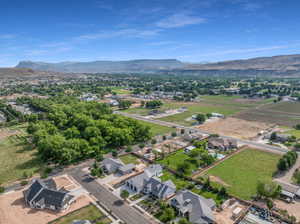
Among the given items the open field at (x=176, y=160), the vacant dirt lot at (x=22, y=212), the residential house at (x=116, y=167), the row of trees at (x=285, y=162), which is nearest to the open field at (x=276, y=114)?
the row of trees at (x=285, y=162)

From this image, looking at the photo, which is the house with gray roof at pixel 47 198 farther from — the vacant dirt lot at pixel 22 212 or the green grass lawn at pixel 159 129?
the green grass lawn at pixel 159 129

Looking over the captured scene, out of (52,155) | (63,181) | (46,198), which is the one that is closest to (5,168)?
(52,155)

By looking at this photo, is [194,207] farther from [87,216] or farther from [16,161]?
[16,161]

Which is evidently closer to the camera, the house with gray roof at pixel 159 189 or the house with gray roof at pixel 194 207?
the house with gray roof at pixel 194 207

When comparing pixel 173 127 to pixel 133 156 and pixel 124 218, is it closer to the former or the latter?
pixel 133 156

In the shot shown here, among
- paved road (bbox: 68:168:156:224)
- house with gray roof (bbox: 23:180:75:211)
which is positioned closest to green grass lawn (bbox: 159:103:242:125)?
paved road (bbox: 68:168:156:224)
